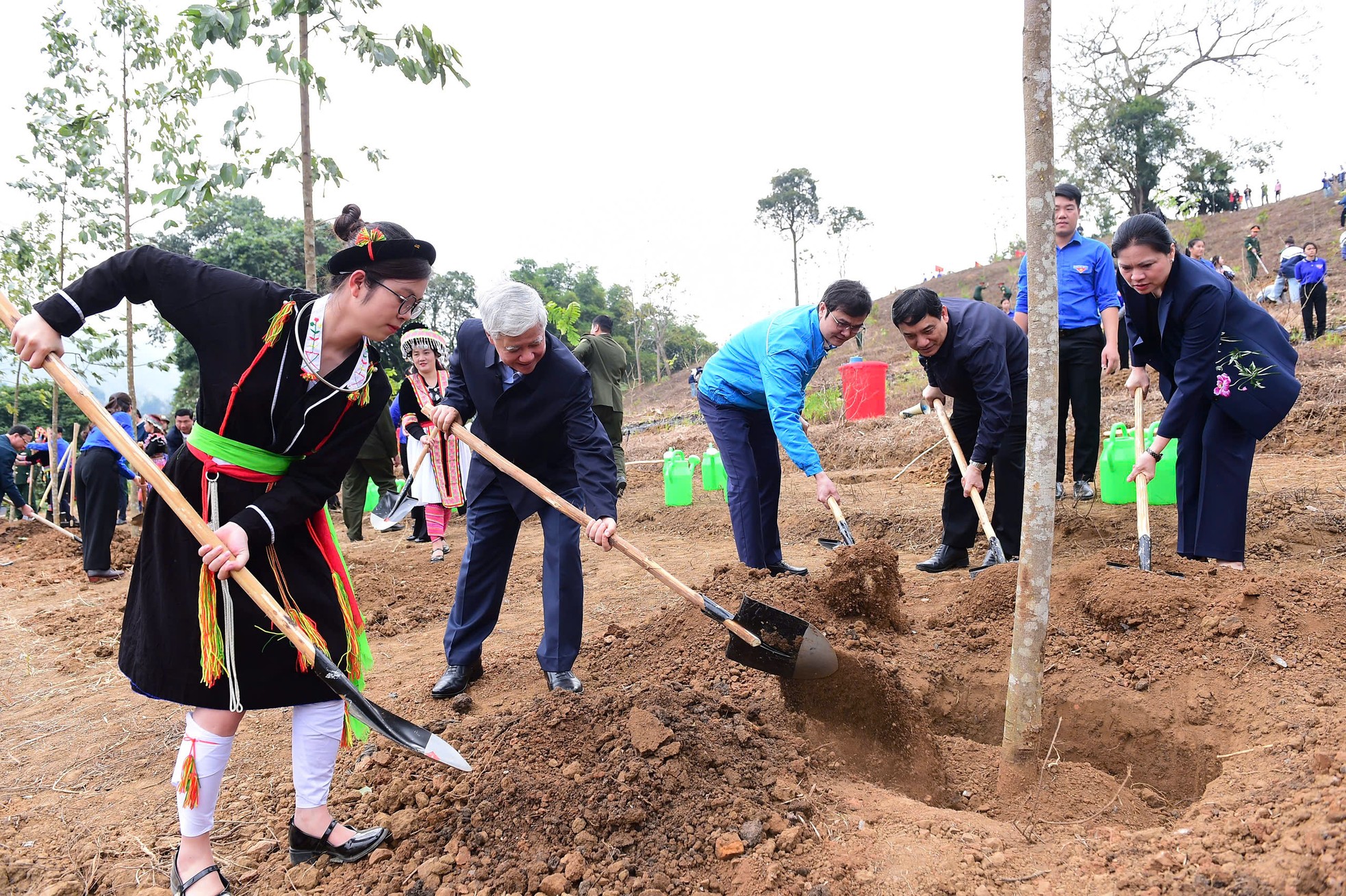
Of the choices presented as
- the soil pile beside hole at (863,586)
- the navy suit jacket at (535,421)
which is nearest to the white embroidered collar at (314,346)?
the navy suit jacket at (535,421)

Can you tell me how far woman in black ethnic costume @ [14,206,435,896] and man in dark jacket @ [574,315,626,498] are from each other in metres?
5.46

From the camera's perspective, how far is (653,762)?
7.34 feet

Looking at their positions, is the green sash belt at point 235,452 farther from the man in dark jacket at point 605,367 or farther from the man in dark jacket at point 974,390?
the man in dark jacket at point 605,367

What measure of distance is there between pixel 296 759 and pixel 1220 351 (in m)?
3.87

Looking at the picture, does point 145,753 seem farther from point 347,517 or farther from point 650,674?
point 347,517

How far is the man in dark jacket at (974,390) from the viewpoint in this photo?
4.09 meters

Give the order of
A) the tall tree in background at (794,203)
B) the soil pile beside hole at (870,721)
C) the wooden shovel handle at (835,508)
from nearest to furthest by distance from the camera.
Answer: the soil pile beside hole at (870,721) → the wooden shovel handle at (835,508) → the tall tree in background at (794,203)

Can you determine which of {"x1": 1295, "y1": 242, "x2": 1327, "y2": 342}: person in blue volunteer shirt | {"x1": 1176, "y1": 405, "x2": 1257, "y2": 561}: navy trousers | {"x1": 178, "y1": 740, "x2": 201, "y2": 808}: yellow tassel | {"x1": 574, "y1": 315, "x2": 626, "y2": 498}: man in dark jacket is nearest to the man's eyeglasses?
{"x1": 178, "y1": 740, "x2": 201, "y2": 808}: yellow tassel

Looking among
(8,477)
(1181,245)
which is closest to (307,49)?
(8,477)

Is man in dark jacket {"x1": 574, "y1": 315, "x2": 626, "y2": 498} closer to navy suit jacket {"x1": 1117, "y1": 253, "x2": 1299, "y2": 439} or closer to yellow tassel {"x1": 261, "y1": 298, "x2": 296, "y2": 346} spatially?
navy suit jacket {"x1": 1117, "y1": 253, "x2": 1299, "y2": 439}

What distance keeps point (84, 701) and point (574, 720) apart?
2.93 metres

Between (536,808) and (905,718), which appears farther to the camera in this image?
(905,718)

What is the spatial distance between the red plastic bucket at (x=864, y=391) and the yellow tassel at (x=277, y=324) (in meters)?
10.7

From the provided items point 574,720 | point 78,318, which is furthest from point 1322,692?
point 78,318
